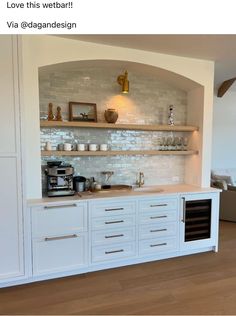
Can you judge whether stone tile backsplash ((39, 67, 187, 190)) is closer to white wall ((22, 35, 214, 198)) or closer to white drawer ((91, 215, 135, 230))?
white wall ((22, 35, 214, 198))

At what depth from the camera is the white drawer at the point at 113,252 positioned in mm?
2750

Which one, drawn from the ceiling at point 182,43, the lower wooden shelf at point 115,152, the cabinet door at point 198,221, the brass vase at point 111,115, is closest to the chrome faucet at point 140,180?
the lower wooden shelf at point 115,152

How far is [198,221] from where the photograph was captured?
3234 millimetres

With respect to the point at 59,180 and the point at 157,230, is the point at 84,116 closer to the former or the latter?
the point at 59,180

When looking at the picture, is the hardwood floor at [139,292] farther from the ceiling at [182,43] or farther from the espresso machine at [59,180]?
the ceiling at [182,43]

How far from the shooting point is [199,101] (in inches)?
137

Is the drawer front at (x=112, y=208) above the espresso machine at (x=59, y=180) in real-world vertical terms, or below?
below

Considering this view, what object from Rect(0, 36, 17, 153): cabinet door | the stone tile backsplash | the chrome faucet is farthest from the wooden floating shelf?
Rect(0, 36, 17, 153): cabinet door

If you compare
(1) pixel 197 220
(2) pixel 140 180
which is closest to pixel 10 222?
(2) pixel 140 180

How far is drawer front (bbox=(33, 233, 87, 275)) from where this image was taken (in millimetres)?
2528

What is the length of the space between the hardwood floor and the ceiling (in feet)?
8.73

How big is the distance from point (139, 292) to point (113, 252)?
0.55 meters

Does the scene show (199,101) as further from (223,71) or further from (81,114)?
(81,114)

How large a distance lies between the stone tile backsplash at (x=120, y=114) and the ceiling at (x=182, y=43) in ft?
1.76
